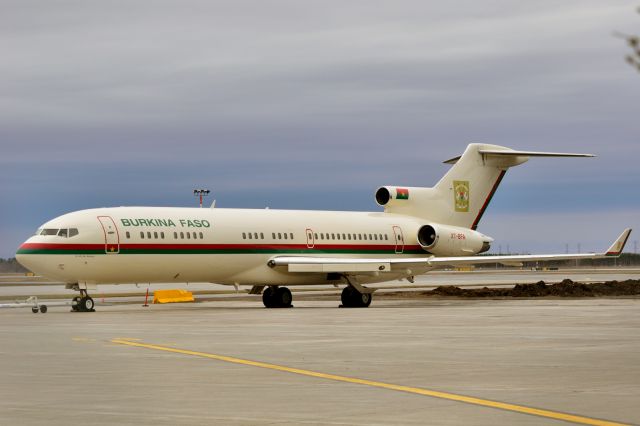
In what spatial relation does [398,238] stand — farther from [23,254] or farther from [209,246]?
[23,254]

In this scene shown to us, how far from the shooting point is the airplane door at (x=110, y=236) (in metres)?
37.0

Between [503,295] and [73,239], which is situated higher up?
[73,239]

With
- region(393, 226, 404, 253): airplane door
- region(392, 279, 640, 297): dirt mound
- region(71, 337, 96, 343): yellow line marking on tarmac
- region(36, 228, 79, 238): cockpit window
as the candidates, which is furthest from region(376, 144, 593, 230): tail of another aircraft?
region(71, 337, 96, 343): yellow line marking on tarmac

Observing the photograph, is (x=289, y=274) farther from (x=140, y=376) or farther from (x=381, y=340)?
(x=140, y=376)

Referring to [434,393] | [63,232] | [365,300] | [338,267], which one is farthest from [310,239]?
[434,393]

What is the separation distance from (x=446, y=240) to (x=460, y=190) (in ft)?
11.9

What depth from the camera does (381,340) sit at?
2095 cm

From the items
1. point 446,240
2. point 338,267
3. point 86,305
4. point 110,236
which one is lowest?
point 86,305

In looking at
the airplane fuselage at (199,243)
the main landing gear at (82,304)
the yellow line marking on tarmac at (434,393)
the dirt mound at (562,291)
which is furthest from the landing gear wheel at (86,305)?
the dirt mound at (562,291)

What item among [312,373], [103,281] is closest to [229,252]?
[103,281]

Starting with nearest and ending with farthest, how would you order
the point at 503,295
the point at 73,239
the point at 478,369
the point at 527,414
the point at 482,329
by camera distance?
the point at 527,414 < the point at 478,369 < the point at 482,329 < the point at 73,239 < the point at 503,295

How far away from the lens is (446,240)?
1881 inches

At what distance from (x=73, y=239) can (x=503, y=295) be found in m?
21.8

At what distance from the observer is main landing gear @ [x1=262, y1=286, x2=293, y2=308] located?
42438 mm
